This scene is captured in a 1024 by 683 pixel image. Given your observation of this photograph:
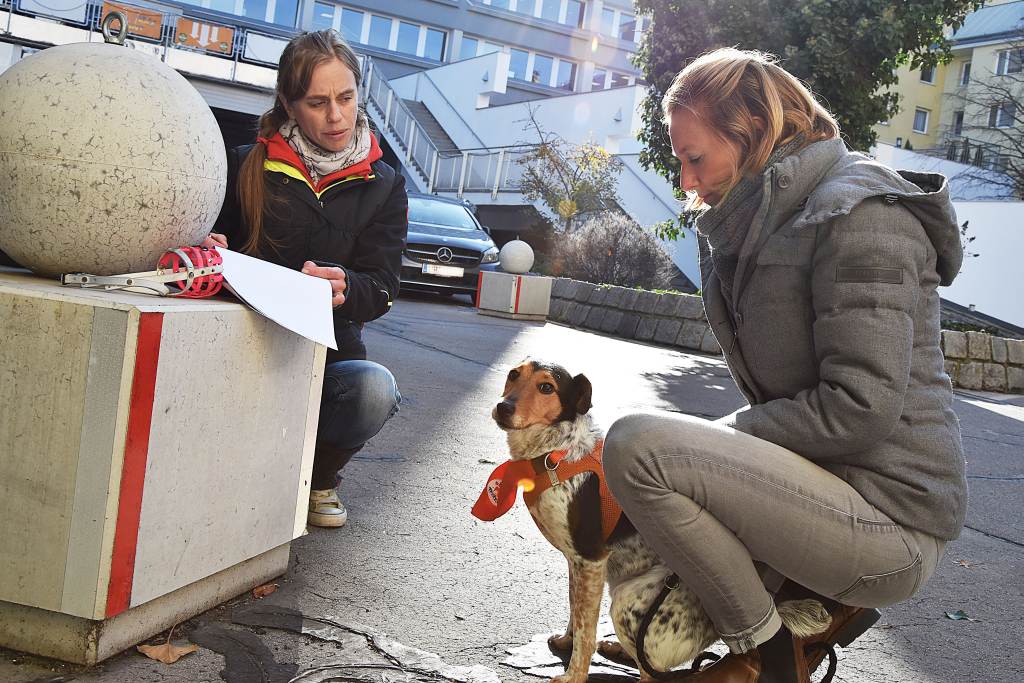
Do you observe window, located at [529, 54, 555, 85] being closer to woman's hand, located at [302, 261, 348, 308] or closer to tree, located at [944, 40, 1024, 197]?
tree, located at [944, 40, 1024, 197]

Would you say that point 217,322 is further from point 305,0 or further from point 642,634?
point 305,0

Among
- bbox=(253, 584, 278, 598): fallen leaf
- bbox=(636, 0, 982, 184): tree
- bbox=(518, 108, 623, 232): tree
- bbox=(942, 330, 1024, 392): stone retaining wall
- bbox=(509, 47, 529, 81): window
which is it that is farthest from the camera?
bbox=(509, 47, 529, 81): window

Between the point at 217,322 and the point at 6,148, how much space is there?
2.34 ft

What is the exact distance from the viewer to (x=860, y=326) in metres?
2.24

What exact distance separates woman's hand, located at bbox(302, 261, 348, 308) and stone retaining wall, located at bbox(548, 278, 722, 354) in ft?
30.9

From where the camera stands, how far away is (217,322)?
2.60 meters

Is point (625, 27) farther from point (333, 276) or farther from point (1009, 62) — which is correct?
point (333, 276)

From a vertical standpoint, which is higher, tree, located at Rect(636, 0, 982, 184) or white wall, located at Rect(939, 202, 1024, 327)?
tree, located at Rect(636, 0, 982, 184)

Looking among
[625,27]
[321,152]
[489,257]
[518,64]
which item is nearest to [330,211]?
[321,152]

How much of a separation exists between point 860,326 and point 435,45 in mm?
44156

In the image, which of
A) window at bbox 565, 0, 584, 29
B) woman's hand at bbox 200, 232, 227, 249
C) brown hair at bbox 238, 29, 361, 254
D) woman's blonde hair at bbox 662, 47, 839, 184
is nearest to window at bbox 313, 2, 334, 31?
window at bbox 565, 0, 584, 29

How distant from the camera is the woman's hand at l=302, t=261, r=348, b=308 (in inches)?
128

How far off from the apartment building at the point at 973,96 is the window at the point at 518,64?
16213mm

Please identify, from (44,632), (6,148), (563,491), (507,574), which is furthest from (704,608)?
(6,148)
